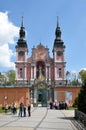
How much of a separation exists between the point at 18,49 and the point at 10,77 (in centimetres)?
3384

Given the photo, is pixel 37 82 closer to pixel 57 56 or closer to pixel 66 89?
pixel 66 89

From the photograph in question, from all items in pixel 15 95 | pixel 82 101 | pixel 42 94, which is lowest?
pixel 82 101

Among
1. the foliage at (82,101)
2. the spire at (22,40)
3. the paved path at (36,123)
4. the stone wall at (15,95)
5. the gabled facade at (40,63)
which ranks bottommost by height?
the paved path at (36,123)

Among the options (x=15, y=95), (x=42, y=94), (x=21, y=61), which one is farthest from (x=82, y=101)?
(x=21, y=61)

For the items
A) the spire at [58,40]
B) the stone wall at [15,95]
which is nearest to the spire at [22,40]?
the spire at [58,40]

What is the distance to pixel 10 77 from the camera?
120500mm

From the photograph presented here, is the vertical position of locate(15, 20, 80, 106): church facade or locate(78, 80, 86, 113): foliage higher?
locate(15, 20, 80, 106): church facade

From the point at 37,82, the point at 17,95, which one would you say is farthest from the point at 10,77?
the point at 17,95

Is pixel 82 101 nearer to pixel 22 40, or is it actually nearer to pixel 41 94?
pixel 41 94

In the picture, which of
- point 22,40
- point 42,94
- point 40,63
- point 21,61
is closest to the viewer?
point 42,94

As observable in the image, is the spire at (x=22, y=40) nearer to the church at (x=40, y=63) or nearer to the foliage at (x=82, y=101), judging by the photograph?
the church at (x=40, y=63)

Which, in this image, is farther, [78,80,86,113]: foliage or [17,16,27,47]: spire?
[17,16,27,47]: spire

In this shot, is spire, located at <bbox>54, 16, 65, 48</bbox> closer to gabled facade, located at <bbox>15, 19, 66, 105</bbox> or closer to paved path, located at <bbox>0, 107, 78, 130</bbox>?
gabled facade, located at <bbox>15, 19, 66, 105</bbox>

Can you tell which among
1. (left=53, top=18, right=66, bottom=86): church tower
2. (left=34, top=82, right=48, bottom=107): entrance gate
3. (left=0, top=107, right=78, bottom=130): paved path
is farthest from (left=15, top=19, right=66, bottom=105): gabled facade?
(left=0, top=107, right=78, bottom=130): paved path
